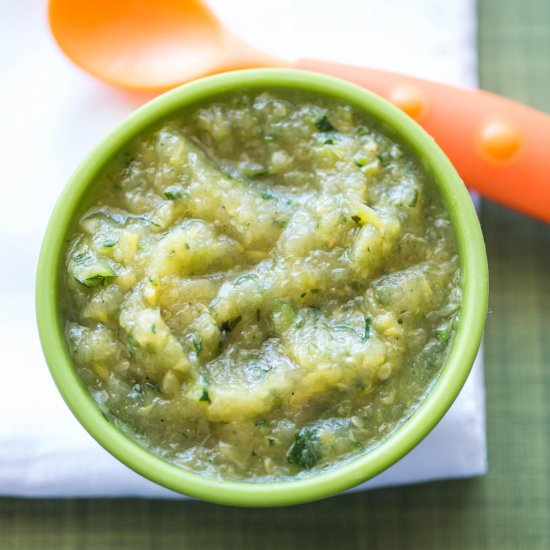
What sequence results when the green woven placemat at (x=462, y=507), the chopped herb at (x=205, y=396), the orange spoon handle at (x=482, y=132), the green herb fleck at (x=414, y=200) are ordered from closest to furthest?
the chopped herb at (x=205, y=396)
the green herb fleck at (x=414, y=200)
the orange spoon handle at (x=482, y=132)
the green woven placemat at (x=462, y=507)

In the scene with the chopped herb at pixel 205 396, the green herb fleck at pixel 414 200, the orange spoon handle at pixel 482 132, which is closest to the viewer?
the chopped herb at pixel 205 396

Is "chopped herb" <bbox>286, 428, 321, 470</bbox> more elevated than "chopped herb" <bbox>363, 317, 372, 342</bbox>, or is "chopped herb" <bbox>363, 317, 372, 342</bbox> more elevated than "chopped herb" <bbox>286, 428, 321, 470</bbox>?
"chopped herb" <bbox>363, 317, 372, 342</bbox>

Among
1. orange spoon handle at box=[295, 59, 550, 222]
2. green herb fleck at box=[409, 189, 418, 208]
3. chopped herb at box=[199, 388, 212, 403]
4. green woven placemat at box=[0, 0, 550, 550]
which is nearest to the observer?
chopped herb at box=[199, 388, 212, 403]

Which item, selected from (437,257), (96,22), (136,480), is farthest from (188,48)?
(136,480)

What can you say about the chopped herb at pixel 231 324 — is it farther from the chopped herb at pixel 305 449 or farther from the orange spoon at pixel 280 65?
the orange spoon at pixel 280 65

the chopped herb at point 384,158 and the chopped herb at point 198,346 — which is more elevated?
the chopped herb at point 384,158

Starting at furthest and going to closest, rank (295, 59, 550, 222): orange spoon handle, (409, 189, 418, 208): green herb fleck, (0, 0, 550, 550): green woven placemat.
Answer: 1. (0, 0, 550, 550): green woven placemat
2. (295, 59, 550, 222): orange spoon handle
3. (409, 189, 418, 208): green herb fleck

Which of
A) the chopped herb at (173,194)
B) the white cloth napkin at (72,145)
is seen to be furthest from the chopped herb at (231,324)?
the white cloth napkin at (72,145)

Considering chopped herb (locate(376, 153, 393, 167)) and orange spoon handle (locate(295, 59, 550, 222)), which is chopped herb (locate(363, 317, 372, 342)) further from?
orange spoon handle (locate(295, 59, 550, 222))

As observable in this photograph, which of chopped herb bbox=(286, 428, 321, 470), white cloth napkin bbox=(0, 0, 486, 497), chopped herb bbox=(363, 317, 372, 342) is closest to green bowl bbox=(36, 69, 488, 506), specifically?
chopped herb bbox=(286, 428, 321, 470)
